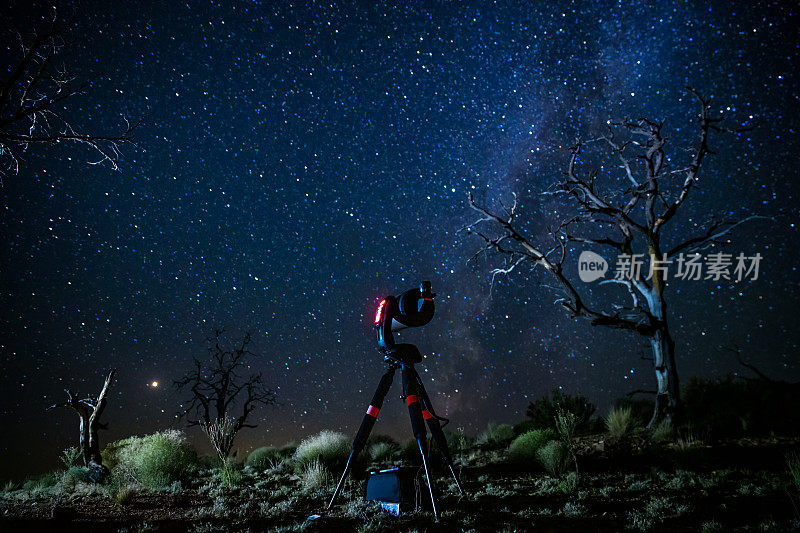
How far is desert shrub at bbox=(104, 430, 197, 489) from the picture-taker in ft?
29.7

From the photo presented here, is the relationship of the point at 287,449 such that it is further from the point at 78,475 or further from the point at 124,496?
the point at 124,496

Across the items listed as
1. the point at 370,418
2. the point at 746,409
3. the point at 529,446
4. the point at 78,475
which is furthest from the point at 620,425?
the point at 78,475

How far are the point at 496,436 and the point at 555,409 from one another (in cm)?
210

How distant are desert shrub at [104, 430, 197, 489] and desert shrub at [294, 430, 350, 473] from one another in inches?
108

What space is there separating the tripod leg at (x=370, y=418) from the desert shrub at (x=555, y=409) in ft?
31.1

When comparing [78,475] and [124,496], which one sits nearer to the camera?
[124,496]

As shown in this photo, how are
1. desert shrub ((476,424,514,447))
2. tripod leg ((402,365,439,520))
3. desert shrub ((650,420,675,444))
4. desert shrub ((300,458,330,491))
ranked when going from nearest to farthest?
tripod leg ((402,365,439,520)) → desert shrub ((300,458,330,491)) → desert shrub ((650,420,675,444)) → desert shrub ((476,424,514,447))

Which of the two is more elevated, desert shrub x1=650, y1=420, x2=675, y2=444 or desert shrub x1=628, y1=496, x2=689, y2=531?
desert shrub x1=628, y1=496, x2=689, y2=531

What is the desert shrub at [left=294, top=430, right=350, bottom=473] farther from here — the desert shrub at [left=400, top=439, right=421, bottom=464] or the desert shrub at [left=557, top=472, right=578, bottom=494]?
the desert shrub at [left=557, top=472, right=578, bottom=494]

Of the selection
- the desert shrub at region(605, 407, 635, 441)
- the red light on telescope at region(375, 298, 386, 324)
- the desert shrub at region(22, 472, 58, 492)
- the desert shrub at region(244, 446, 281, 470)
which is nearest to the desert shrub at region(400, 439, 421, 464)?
the desert shrub at region(244, 446, 281, 470)

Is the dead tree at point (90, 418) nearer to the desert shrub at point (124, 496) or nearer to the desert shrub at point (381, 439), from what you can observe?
the desert shrub at point (124, 496)

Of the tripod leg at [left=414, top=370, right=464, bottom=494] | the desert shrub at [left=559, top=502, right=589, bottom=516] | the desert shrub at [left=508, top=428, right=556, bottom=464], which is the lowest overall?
the desert shrub at [left=508, top=428, right=556, bottom=464]

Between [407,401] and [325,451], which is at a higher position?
[407,401]

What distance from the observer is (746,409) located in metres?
10.0
